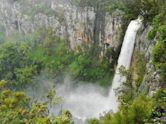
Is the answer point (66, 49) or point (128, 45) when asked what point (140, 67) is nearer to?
point (128, 45)

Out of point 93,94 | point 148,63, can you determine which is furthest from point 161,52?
point 93,94

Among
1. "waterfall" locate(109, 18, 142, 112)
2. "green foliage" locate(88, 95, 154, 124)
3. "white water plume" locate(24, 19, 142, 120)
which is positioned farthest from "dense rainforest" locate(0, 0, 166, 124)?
"green foliage" locate(88, 95, 154, 124)

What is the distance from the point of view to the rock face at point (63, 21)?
28.9 meters

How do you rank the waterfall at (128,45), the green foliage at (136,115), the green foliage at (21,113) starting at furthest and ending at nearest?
the waterfall at (128,45) → the green foliage at (21,113) → the green foliage at (136,115)

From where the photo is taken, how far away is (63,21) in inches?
1300

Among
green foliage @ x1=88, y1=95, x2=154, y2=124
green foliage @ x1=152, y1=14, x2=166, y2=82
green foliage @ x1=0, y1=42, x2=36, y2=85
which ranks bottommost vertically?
green foliage @ x1=88, y1=95, x2=154, y2=124

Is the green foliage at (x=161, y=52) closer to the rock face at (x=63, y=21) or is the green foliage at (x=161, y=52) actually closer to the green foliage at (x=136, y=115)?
the green foliage at (x=136, y=115)

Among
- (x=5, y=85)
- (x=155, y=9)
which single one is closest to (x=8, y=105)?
(x=5, y=85)

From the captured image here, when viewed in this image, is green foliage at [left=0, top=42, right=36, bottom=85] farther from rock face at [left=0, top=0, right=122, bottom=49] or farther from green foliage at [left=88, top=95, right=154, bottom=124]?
green foliage at [left=88, top=95, right=154, bottom=124]

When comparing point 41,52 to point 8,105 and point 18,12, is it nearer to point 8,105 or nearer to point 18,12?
point 18,12

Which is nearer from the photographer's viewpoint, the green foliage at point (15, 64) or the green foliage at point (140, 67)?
the green foliage at point (140, 67)

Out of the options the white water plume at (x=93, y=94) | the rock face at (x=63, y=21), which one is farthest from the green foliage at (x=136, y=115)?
the rock face at (x=63, y=21)

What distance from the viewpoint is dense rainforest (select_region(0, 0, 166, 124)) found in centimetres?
2159

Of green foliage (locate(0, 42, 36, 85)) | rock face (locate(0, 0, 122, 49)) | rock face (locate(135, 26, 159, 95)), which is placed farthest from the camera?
green foliage (locate(0, 42, 36, 85))
